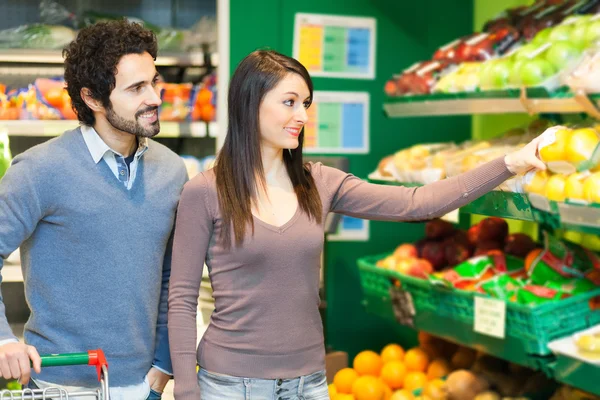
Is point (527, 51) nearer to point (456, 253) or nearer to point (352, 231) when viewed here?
point (456, 253)

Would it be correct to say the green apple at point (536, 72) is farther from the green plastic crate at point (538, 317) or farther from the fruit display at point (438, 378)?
the fruit display at point (438, 378)

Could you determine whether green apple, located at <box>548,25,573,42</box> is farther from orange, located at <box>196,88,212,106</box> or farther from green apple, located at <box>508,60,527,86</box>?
orange, located at <box>196,88,212,106</box>

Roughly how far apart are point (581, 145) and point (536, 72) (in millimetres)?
489

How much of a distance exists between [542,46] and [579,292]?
2.69 ft

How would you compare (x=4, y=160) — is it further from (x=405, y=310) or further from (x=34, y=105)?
(x=405, y=310)

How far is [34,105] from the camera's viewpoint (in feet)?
11.7

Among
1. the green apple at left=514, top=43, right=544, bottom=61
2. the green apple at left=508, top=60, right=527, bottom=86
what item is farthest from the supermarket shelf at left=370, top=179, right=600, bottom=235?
the green apple at left=514, top=43, right=544, bottom=61

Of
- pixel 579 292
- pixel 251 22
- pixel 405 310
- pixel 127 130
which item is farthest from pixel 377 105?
pixel 127 130

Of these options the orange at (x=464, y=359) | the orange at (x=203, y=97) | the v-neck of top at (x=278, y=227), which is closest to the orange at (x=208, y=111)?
the orange at (x=203, y=97)

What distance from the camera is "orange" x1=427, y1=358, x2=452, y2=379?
3312mm

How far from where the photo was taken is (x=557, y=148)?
2.21 meters

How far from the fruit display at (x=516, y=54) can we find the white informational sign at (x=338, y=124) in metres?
0.74

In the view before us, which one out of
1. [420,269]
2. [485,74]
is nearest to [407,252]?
[420,269]

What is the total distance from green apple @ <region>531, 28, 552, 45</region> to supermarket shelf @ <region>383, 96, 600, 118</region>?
263mm
